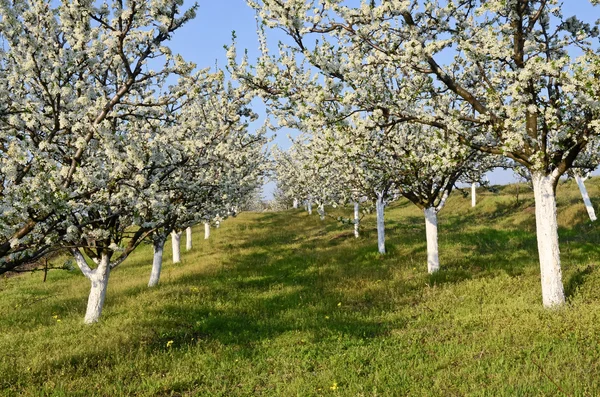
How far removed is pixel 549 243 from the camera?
10.4 m

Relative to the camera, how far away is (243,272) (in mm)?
20938

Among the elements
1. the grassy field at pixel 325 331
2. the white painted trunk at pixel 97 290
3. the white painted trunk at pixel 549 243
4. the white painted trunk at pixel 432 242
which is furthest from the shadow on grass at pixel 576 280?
the white painted trunk at pixel 97 290

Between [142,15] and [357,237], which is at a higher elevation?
[142,15]

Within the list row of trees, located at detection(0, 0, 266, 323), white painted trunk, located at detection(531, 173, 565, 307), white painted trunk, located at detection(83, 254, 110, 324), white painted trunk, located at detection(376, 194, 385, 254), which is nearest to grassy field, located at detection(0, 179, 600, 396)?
white painted trunk, located at detection(83, 254, 110, 324)

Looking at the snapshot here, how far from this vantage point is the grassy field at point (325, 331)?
7.56m

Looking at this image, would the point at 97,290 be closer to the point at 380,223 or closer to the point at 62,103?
the point at 62,103

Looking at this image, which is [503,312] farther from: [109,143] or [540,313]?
[109,143]

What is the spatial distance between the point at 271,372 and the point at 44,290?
59.8 ft

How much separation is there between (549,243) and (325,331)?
628 centimetres

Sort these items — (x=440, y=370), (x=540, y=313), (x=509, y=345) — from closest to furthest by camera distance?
(x=440, y=370) → (x=509, y=345) → (x=540, y=313)

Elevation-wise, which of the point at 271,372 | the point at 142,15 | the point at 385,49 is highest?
the point at 385,49

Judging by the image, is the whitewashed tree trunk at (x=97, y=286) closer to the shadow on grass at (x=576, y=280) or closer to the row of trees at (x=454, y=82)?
the row of trees at (x=454, y=82)

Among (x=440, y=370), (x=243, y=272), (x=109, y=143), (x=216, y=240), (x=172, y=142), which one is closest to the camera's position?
(x=109, y=143)

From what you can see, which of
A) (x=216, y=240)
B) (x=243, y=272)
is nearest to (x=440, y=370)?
(x=243, y=272)
